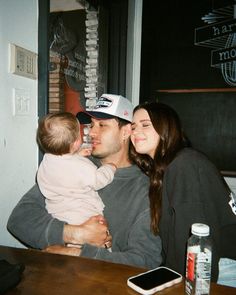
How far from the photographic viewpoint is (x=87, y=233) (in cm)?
138

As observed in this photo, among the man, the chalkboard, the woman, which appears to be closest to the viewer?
the woman

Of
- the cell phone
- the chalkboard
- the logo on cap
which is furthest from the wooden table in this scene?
the chalkboard

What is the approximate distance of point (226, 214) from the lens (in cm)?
132

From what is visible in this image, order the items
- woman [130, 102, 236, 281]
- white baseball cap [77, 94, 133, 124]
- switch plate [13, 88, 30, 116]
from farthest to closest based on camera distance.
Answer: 1. white baseball cap [77, 94, 133, 124]
2. switch plate [13, 88, 30, 116]
3. woman [130, 102, 236, 281]

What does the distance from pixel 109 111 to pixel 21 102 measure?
0.55 m

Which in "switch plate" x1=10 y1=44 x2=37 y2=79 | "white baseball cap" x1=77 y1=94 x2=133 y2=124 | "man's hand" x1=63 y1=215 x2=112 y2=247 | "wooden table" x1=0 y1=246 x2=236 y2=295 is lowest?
"man's hand" x1=63 y1=215 x2=112 y2=247

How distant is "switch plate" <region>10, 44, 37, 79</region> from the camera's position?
144 centimetres

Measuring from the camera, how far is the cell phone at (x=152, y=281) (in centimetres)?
80

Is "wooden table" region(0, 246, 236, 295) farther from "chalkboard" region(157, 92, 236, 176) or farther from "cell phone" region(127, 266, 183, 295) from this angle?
"chalkboard" region(157, 92, 236, 176)

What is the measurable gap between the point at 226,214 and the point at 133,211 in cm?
48

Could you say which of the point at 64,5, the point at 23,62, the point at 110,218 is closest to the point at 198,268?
the point at 110,218

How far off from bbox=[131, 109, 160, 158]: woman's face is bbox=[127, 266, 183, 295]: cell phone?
0.81m

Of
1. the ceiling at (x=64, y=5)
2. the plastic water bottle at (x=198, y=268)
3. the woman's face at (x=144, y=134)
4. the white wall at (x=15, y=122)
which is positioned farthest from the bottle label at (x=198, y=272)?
the ceiling at (x=64, y=5)

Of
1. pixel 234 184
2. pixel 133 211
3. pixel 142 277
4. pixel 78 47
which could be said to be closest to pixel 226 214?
pixel 133 211
